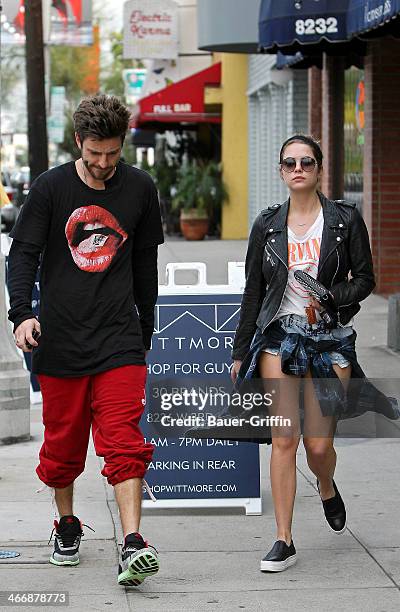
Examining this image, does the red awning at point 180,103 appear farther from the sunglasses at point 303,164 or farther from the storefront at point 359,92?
the sunglasses at point 303,164

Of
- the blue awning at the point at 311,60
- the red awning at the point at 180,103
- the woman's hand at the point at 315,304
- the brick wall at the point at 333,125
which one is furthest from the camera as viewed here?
the red awning at the point at 180,103

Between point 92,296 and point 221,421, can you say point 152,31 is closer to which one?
point 221,421

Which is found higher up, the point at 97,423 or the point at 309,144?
the point at 309,144

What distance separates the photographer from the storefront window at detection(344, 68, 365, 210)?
58.2 feet

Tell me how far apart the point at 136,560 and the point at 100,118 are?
1746mm

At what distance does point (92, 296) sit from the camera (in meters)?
5.58

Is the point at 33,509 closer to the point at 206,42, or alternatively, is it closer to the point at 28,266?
the point at 28,266

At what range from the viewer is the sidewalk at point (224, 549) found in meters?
Result: 5.43

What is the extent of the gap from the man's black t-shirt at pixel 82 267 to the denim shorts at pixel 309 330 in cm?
64

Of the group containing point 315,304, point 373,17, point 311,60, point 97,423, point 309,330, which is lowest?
point 97,423

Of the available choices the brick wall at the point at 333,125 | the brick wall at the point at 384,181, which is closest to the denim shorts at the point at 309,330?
the brick wall at the point at 384,181

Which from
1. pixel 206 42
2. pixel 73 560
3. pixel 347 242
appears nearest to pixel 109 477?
pixel 73 560

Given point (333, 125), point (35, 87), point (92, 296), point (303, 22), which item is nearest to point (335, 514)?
point (92, 296)

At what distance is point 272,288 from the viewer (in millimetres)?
5812
